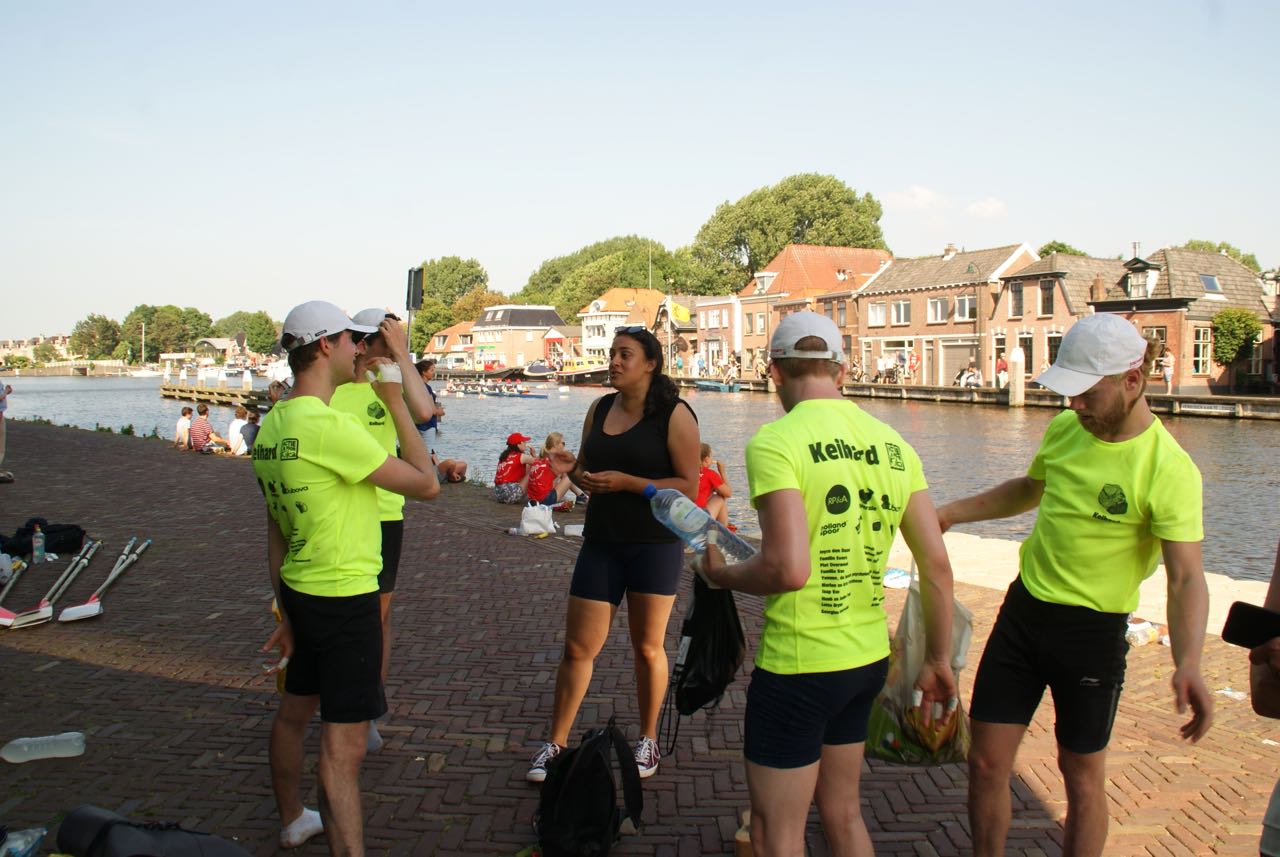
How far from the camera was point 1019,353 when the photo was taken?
42.1 meters

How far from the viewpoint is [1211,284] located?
42.7 metres

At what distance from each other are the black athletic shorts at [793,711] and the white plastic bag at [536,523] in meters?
8.11

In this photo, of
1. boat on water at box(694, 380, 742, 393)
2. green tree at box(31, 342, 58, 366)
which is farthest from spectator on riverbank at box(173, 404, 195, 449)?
green tree at box(31, 342, 58, 366)

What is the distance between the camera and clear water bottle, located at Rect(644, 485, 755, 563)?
2.96 metres

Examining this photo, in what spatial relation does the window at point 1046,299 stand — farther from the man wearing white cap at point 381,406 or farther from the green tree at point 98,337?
the green tree at point 98,337

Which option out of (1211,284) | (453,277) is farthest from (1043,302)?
(453,277)

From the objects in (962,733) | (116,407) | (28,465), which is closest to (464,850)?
(962,733)

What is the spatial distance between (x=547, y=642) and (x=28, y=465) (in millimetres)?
15277

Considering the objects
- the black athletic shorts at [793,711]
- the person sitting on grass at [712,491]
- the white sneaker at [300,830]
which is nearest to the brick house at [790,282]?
the person sitting on grass at [712,491]

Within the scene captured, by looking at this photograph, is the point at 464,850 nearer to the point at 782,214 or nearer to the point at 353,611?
the point at 353,611

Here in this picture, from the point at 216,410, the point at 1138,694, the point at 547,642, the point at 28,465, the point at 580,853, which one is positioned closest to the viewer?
the point at 580,853

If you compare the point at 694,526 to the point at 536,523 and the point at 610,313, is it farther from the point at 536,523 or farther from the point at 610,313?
the point at 610,313

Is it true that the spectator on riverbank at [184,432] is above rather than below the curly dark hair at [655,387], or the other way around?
below

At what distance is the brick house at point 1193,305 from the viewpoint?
40.4 metres
